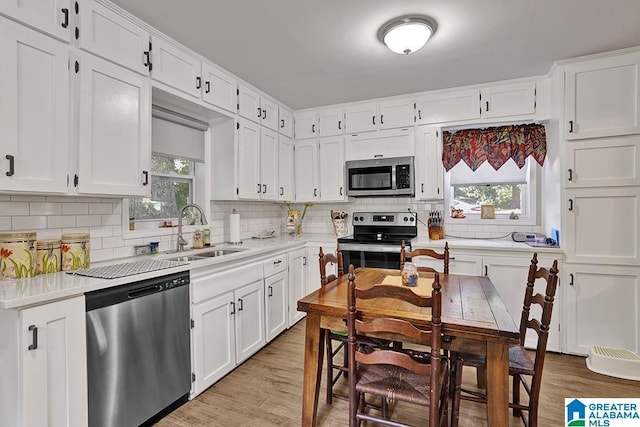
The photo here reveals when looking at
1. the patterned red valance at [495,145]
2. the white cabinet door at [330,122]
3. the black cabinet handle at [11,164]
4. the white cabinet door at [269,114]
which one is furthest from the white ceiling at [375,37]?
the black cabinet handle at [11,164]

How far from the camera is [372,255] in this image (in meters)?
3.33

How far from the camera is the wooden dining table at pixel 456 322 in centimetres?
140

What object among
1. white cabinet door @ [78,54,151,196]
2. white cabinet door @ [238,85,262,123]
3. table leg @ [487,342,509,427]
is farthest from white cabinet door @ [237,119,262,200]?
table leg @ [487,342,509,427]

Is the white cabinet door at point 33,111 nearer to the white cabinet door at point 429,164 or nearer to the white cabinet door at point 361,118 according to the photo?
the white cabinet door at point 361,118

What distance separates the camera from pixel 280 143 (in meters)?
3.80

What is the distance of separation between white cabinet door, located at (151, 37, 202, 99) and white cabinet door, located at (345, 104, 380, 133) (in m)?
1.78

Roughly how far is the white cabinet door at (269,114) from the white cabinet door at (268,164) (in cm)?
7

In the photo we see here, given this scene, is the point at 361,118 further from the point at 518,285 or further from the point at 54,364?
the point at 54,364

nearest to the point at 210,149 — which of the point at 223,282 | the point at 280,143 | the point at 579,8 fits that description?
the point at 280,143

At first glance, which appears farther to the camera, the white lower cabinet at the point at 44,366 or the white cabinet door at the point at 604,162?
the white cabinet door at the point at 604,162

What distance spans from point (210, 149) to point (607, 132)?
3.43m

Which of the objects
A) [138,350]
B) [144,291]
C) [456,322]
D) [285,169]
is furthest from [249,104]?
[456,322]

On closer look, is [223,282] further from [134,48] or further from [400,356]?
[134,48]

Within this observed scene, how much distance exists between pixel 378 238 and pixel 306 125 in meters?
1.64
